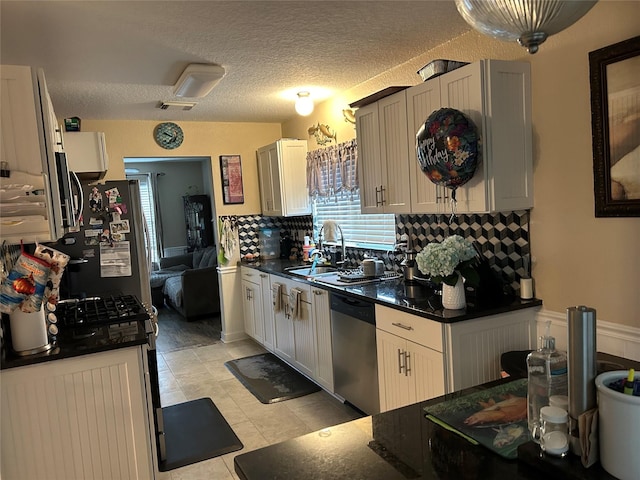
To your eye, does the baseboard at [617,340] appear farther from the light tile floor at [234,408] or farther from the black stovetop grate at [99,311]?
the black stovetop grate at [99,311]

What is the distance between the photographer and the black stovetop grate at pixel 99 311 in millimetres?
2656

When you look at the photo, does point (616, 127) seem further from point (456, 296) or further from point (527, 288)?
point (456, 296)

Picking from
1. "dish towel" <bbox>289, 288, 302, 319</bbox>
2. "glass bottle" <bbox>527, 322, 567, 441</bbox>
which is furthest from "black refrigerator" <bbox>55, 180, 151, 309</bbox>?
"glass bottle" <bbox>527, 322, 567, 441</bbox>

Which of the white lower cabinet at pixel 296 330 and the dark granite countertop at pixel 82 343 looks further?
the white lower cabinet at pixel 296 330

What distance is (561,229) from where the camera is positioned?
2.40 metres

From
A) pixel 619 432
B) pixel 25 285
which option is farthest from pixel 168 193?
pixel 619 432

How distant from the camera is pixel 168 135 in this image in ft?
16.2

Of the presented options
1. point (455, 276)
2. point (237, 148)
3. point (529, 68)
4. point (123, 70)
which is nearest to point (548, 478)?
point (455, 276)

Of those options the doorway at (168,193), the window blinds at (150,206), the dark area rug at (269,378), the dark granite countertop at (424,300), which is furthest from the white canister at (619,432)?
the window blinds at (150,206)

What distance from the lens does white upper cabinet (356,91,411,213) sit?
9.84ft

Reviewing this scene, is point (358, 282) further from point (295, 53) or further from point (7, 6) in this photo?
point (7, 6)

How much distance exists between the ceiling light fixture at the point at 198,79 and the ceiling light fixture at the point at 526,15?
239 centimetres

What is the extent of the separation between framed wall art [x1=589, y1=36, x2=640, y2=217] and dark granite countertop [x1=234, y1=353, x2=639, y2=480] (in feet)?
3.95

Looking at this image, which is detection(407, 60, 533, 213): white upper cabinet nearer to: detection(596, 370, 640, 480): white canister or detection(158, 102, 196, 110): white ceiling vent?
detection(596, 370, 640, 480): white canister
